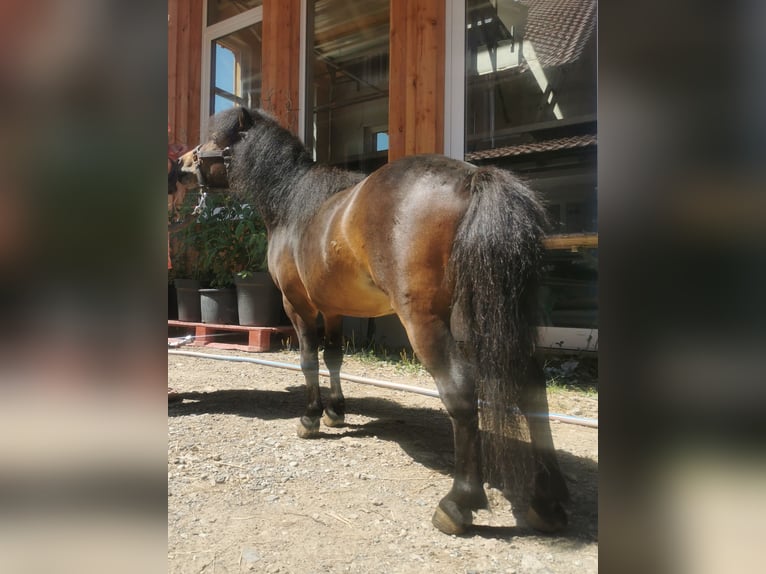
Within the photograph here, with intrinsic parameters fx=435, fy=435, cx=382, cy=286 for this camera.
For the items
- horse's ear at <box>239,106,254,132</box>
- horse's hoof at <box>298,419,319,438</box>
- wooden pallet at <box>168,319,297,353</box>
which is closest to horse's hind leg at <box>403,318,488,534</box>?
horse's hoof at <box>298,419,319,438</box>

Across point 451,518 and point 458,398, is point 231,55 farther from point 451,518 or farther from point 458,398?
point 451,518

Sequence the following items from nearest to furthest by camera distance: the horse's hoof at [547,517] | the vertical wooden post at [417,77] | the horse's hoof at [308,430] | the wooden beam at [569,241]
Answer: the wooden beam at [569,241]
the horse's hoof at [547,517]
the horse's hoof at [308,430]
the vertical wooden post at [417,77]

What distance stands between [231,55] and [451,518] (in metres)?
2.22

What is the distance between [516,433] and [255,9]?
2.42 metres

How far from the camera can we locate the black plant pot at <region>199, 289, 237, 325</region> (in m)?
2.34

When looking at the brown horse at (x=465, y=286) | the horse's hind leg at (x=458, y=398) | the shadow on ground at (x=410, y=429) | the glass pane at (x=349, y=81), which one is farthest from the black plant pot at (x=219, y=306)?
the horse's hind leg at (x=458, y=398)

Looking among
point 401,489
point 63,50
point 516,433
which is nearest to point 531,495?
Answer: point 516,433

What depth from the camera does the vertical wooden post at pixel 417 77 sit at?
6.04 feet

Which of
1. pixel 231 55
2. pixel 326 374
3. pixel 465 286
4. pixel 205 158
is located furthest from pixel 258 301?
pixel 465 286

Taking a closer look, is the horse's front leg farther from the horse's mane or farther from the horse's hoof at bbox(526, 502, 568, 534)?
the horse's hoof at bbox(526, 502, 568, 534)

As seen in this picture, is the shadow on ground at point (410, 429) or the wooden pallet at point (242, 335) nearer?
the shadow on ground at point (410, 429)

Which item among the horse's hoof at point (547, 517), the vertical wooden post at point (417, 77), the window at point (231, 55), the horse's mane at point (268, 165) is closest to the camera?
the horse's hoof at point (547, 517)

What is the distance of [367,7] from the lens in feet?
7.66

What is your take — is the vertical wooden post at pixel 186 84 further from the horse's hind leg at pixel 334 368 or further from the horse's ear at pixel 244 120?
the horse's hind leg at pixel 334 368
